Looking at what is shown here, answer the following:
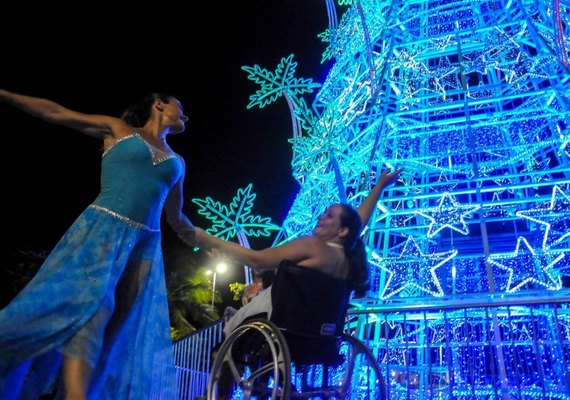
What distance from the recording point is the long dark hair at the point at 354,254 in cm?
296

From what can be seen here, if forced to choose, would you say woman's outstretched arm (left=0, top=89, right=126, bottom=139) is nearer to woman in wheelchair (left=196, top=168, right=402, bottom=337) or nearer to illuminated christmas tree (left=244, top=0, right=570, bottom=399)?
woman in wheelchair (left=196, top=168, right=402, bottom=337)

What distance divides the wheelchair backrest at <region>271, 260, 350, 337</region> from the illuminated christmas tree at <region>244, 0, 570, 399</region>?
4441mm

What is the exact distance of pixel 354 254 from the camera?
9.89 feet

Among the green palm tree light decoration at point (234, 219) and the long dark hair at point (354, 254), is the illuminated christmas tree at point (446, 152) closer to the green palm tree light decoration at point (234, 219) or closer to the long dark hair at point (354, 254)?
the green palm tree light decoration at point (234, 219)

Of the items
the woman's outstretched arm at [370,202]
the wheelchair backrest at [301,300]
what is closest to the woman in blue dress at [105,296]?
the wheelchair backrest at [301,300]

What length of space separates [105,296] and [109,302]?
52mm

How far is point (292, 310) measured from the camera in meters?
2.69

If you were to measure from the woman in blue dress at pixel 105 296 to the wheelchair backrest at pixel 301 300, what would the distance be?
580mm

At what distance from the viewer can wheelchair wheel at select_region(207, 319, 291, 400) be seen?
2443 mm

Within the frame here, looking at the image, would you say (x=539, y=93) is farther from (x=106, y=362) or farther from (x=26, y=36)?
(x=26, y=36)

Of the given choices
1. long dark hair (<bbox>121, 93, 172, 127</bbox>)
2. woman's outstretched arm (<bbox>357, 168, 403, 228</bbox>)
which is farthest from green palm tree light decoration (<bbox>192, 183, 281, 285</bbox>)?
long dark hair (<bbox>121, 93, 172, 127</bbox>)

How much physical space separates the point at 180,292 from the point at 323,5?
14.8m

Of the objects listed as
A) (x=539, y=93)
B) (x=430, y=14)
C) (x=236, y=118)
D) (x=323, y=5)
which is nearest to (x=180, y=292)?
(x=236, y=118)

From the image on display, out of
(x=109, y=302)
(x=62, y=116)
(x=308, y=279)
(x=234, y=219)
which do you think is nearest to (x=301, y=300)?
(x=308, y=279)
